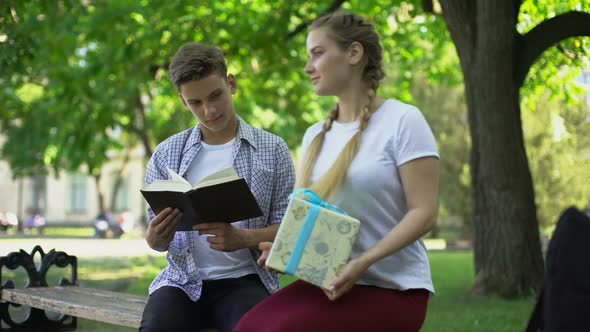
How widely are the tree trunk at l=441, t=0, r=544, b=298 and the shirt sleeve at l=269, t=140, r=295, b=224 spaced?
5.59m

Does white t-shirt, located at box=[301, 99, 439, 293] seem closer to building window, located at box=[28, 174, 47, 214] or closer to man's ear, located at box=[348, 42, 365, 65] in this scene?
man's ear, located at box=[348, 42, 365, 65]

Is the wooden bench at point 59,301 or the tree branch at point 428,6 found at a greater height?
the tree branch at point 428,6

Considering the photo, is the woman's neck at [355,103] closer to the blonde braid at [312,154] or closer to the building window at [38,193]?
the blonde braid at [312,154]

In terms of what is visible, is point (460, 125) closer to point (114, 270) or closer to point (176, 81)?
point (114, 270)

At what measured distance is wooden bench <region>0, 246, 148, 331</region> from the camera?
4.45 m

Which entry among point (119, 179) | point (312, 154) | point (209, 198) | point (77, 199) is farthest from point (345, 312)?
point (77, 199)

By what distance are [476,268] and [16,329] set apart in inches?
213

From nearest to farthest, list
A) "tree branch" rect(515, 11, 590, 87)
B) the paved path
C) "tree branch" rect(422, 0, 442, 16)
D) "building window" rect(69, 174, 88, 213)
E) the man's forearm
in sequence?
the man's forearm → "tree branch" rect(515, 11, 590, 87) → "tree branch" rect(422, 0, 442, 16) → the paved path → "building window" rect(69, 174, 88, 213)

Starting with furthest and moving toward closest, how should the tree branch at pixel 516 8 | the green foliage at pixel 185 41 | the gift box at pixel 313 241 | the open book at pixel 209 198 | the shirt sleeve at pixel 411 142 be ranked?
the green foliage at pixel 185 41
the tree branch at pixel 516 8
the open book at pixel 209 198
the shirt sleeve at pixel 411 142
the gift box at pixel 313 241

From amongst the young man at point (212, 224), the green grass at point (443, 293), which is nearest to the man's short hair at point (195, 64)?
the young man at point (212, 224)

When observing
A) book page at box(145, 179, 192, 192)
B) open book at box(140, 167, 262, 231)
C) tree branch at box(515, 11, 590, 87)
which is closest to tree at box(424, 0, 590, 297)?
tree branch at box(515, 11, 590, 87)

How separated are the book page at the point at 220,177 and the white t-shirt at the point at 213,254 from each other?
52 centimetres

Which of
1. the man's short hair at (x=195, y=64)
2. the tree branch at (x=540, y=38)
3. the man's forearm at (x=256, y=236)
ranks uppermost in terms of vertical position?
the tree branch at (x=540, y=38)

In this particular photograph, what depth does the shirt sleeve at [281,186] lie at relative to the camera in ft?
12.3
